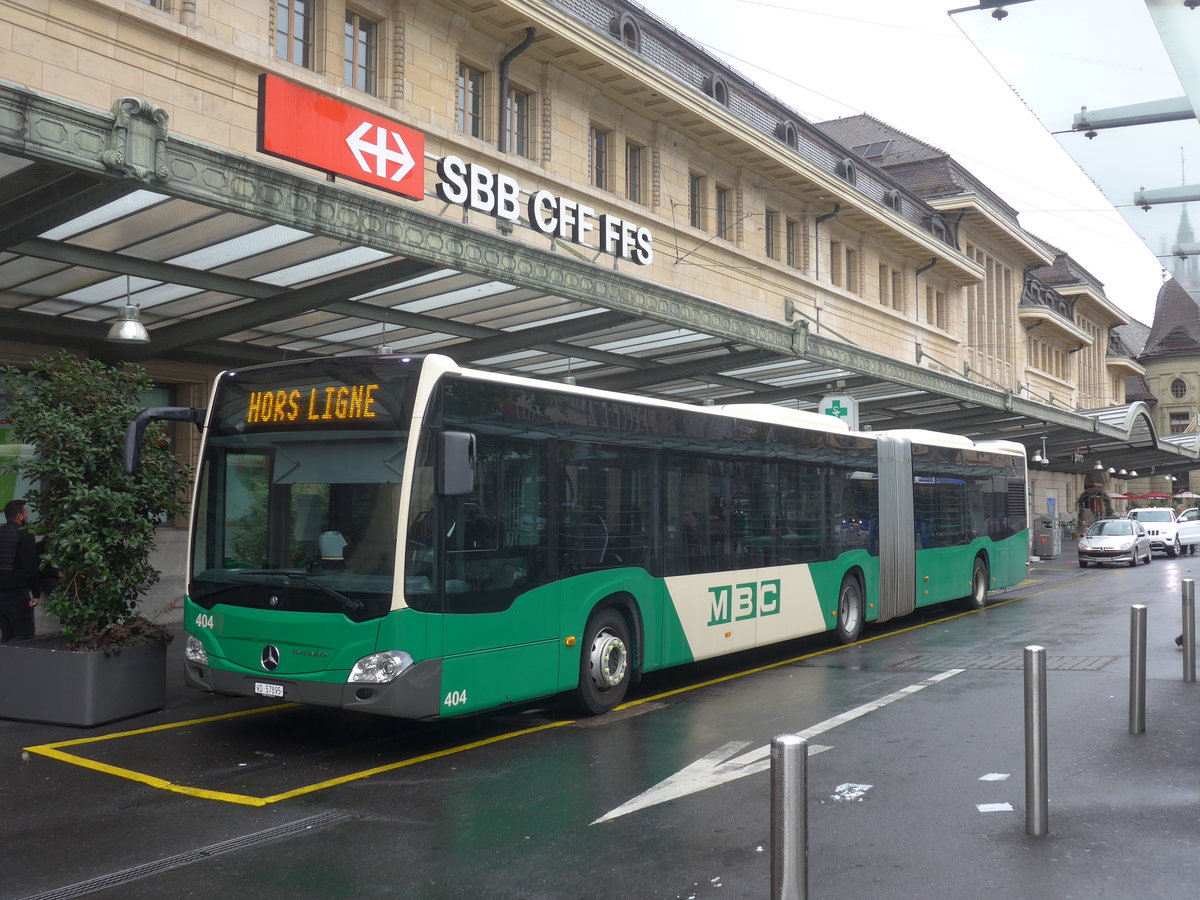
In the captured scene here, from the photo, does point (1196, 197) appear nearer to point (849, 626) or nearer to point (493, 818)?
point (493, 818)

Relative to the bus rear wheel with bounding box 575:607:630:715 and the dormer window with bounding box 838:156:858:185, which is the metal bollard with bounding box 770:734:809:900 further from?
the dormer window with bounding box 838:156:858:185

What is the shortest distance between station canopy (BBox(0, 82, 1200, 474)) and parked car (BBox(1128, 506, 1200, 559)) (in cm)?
2414

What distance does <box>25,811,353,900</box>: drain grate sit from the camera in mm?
5410

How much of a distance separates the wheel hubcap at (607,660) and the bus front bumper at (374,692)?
2.09 meters

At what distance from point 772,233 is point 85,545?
24958mm

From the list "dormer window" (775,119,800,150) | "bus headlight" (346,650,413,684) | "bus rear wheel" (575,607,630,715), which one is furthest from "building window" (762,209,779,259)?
"bus headlight" (346,650,413,684)

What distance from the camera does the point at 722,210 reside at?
1158 inches

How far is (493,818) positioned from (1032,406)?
103ft

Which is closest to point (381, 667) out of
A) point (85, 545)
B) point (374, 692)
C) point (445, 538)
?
point (374, 692)

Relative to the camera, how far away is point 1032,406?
34688mm

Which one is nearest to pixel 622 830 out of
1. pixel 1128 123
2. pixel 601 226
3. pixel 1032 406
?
pixel 1128 123

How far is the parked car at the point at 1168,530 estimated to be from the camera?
41281 millimetres

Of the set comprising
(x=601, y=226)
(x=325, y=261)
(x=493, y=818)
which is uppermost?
(x=601, y=226)

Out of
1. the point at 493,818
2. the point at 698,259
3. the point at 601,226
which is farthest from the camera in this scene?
the point at 698,259
